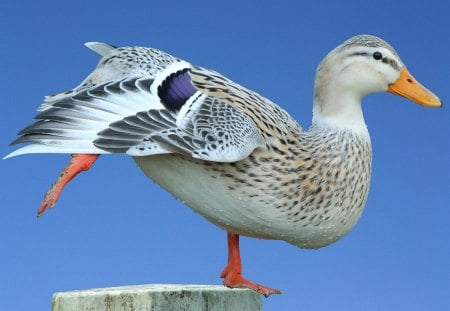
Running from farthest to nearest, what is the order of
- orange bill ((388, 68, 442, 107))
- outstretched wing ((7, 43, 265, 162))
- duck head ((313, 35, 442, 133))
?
1. orange bill ((388, 68, 442, 107))
2. duck head ((313, 35, 442, 133))
3. outstretched wing ((7, 43, 265, 162))

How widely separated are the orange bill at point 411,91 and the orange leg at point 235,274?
1193 mm

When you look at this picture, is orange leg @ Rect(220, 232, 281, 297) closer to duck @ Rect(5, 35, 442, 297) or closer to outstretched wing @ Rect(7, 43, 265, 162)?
duck @ Rect(5, 35, 442, 297)

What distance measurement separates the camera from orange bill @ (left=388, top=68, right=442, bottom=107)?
4.23 metres

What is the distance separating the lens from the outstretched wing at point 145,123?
333cm

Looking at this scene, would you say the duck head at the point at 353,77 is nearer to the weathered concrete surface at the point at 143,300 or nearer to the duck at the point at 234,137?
the duck at the point at 234,137

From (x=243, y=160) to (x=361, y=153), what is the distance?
78 centimetres

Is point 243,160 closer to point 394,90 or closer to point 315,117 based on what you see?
point 315,117

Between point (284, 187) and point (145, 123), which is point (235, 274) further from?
point (145, 123)

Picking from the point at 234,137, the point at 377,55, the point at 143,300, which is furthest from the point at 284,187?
the point at 377,55

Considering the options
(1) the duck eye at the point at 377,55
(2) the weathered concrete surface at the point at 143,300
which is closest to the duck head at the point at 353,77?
(1) the duck eye at the point at 377,55

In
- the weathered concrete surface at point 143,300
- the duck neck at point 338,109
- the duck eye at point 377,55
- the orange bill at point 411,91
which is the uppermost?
the duck eye at point 377,55

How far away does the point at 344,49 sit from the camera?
163 inches

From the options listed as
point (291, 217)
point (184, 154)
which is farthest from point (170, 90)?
point (291, 217)

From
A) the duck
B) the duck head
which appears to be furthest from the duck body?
the duck head
